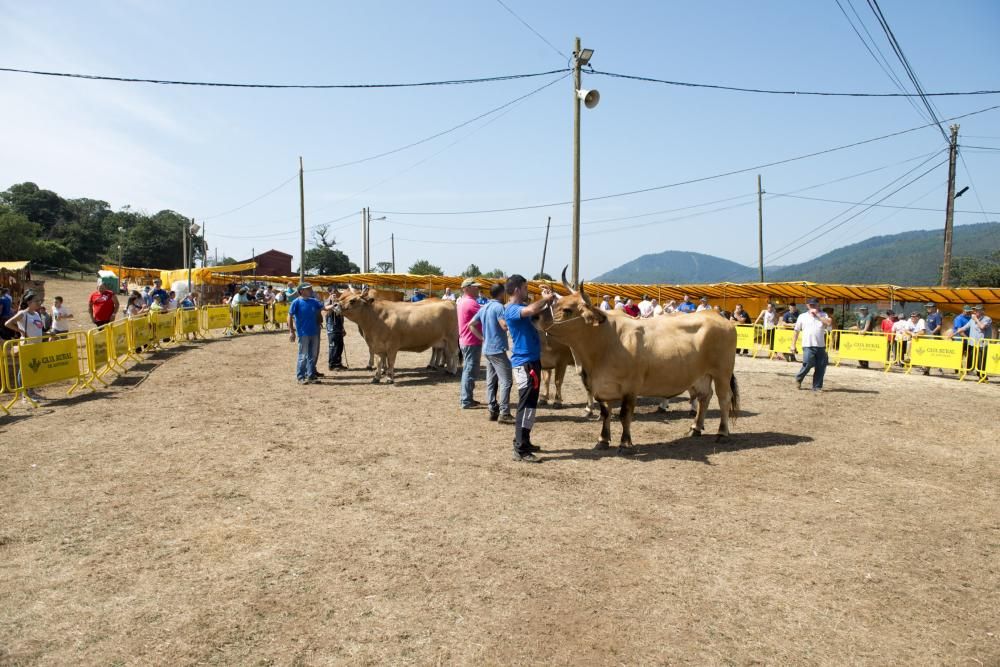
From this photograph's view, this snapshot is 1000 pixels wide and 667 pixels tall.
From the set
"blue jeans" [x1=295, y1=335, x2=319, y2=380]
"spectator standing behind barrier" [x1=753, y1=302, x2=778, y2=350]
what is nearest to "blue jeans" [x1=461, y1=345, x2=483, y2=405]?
"blue jeans" [x1=295, y1=335, x2=319, y2=380]

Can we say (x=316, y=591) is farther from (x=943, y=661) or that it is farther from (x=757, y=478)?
(x=757, y=478)

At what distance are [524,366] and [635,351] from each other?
143cm

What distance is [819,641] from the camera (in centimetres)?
353

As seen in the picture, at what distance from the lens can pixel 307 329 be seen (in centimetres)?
1184

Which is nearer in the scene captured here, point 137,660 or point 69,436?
point 137,660

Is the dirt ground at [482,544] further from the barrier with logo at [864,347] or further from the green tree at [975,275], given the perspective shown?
the green tree at [975,275]

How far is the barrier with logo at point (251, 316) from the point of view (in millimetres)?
23312

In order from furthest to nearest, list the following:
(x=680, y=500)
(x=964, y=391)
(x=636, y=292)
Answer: (x=636, y=292) < (x=964, y=391) < (x=680, y=500)

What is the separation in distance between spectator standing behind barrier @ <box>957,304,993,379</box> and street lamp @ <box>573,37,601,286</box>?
402 inches

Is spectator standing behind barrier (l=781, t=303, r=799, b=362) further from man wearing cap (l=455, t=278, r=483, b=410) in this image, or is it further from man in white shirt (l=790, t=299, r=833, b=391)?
man wearing cap (l=455, t=278, r=483, b=410)

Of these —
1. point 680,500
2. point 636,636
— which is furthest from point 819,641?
point 680,500

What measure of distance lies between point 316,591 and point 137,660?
3.45ft

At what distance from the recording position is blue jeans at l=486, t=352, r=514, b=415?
858cm

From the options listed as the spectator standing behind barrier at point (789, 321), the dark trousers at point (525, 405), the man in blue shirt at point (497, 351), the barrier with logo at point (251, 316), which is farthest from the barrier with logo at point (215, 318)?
the spectator standing behind barrier at point (789, 321)
